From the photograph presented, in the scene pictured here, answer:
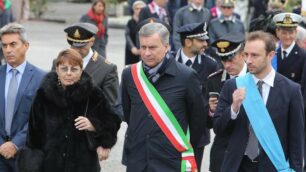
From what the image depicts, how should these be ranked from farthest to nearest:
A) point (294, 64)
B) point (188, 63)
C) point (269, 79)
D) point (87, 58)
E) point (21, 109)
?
point (294, 64) < point (188, 63) < point (87, 58) < point (21, 109) < point (269, 79)

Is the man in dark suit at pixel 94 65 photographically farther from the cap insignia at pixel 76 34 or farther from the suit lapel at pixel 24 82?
the suit lapel at pixel 24 82

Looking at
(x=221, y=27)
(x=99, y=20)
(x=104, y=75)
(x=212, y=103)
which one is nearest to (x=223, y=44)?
(x=212, y=103)

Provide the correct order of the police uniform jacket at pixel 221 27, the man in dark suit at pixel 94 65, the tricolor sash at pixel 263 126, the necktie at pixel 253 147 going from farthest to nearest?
the police uniform jacket at pixel 221 27, the man in dark suit at pixel 94 65, the necktie at pixel 253 147, the tricolor sash at pixel 263 126

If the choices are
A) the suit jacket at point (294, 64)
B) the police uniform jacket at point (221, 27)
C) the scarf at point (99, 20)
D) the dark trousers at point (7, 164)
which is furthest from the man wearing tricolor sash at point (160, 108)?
the scarf at point (99, 20)

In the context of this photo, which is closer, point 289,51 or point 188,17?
point 289,51

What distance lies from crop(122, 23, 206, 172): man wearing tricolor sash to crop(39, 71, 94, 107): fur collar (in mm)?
384

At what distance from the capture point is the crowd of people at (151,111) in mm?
6730

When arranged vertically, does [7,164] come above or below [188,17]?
above

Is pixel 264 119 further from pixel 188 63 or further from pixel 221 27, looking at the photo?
pixel 221 27

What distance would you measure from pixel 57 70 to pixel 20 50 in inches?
28.6

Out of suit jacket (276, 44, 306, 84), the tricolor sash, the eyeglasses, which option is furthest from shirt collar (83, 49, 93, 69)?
suit jacket (276, 44, 306, 84)

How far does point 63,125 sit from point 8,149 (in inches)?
27.9

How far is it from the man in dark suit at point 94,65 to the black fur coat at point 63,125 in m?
0.75

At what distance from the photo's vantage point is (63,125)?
7152 mm
